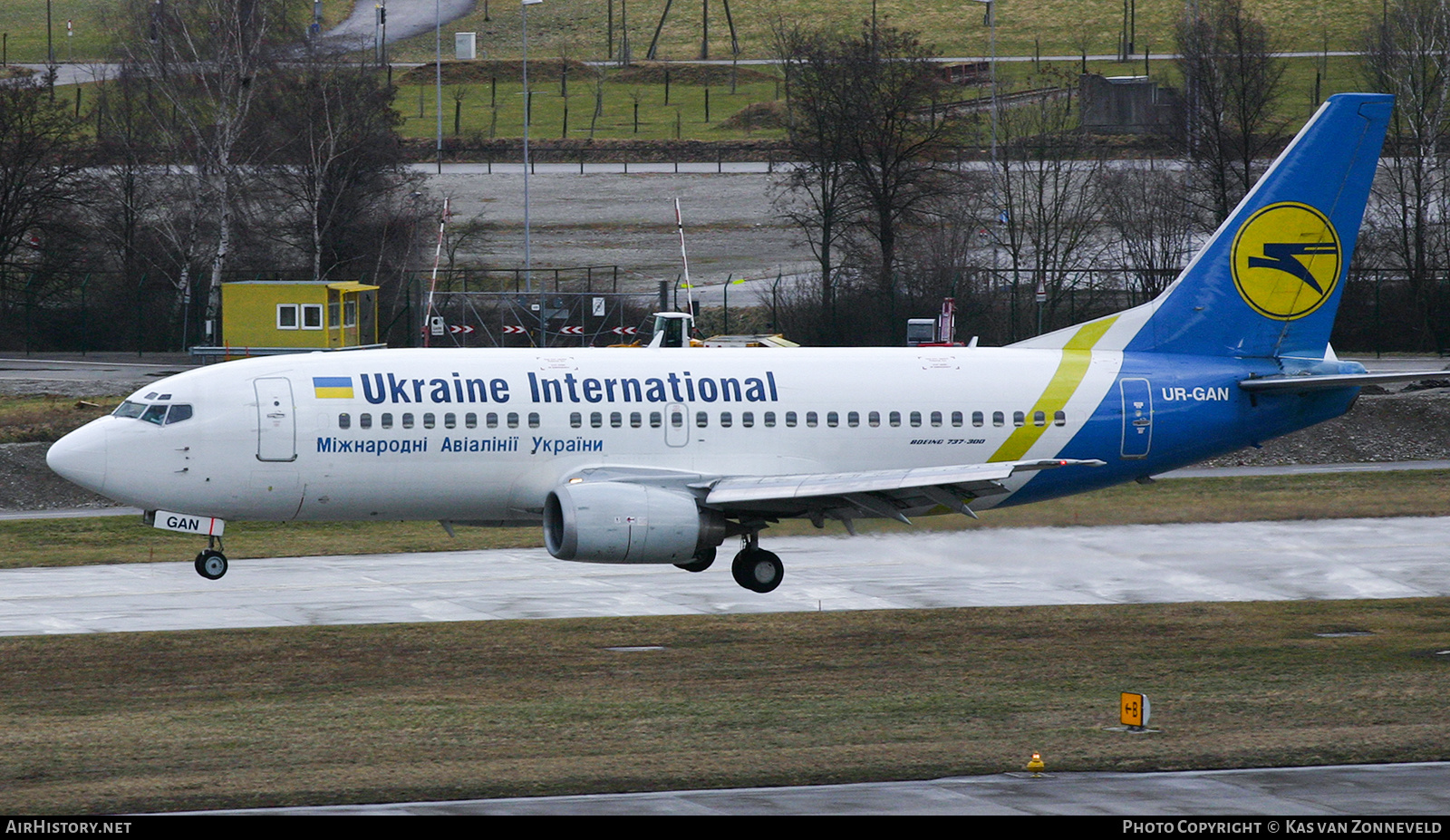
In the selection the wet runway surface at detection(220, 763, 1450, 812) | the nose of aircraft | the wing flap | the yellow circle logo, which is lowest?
the wet runway surface at detection(220, 763, 1450, 812)

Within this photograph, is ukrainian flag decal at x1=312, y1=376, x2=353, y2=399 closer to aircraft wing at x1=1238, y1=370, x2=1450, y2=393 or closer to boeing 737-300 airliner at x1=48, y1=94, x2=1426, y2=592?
boeing 737-300 airliner at x1=48, y1=94, x2=1426, y2=592

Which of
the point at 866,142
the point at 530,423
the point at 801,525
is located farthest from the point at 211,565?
the point at 866,142

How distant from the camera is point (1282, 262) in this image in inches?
1277

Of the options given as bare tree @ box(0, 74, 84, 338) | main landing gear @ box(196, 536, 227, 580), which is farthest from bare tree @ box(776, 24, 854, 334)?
main landing gear @ box(196, 536, 227, 580)

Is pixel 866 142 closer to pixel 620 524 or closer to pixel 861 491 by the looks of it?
pixel 861 491

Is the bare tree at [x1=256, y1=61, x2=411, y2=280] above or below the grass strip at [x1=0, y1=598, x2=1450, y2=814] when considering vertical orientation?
above

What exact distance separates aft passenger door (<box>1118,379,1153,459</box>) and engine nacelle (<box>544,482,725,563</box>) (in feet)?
27.9

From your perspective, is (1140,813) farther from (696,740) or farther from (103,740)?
(103,740)

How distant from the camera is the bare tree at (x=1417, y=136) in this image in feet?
229

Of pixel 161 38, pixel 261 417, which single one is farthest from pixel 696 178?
pixel 261 417

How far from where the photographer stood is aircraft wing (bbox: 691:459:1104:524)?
2844 cm

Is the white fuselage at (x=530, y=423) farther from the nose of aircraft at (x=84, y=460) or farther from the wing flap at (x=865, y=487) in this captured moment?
the wing flap at (x=865, y=487)

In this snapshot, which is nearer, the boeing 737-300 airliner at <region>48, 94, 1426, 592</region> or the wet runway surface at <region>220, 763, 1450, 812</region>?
the wet runway surface at <region>220, 763, 1450, 812</region>

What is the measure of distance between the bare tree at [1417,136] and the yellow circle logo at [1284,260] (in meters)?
39.6
